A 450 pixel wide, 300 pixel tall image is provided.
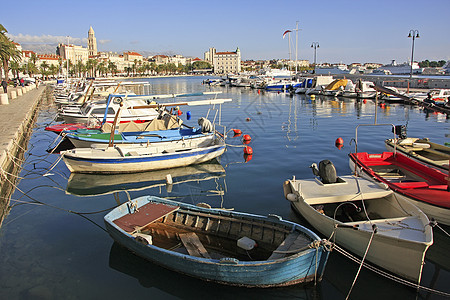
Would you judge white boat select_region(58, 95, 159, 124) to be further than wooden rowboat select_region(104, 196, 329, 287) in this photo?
Yes

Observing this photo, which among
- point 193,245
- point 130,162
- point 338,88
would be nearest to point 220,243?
point 193,245

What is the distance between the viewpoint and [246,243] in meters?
8.74

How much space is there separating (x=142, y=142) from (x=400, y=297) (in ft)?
43.4

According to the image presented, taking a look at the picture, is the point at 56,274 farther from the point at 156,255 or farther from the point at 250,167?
the point at 250,167

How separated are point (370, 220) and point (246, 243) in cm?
342

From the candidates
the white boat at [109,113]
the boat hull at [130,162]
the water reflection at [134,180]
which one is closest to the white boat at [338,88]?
the white boat at [109,113]

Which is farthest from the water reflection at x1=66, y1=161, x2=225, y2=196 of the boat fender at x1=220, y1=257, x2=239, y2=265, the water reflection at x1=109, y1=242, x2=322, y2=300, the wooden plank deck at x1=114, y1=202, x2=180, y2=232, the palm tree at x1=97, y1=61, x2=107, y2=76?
the palm tree at x1=97, y1=61, x2=107, y2=76

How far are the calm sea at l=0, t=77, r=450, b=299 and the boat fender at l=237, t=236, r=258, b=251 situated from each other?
1253 mm

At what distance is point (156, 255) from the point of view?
8.23 m

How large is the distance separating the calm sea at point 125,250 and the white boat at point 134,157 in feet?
1.72

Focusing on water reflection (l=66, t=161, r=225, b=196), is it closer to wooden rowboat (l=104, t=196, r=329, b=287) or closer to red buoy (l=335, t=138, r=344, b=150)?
wooden rowboat (l=104, t=196, r=329, b=287)

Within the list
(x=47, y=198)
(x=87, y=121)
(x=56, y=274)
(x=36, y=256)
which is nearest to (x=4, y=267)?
(x=36, y=256)

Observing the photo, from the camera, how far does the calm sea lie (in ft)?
25.6

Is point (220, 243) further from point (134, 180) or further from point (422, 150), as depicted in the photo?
point (422, 150)
